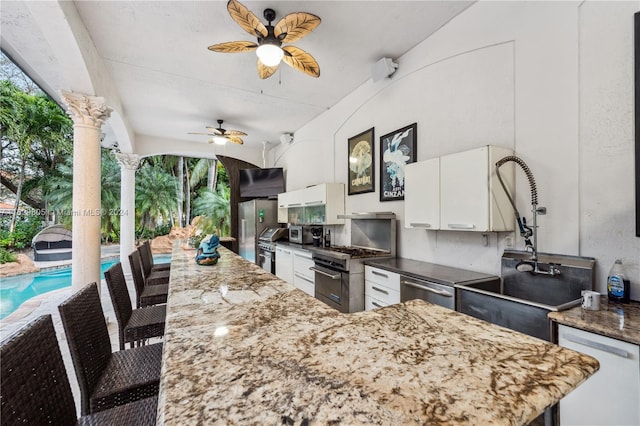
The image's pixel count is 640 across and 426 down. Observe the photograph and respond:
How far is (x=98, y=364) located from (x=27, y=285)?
682cm

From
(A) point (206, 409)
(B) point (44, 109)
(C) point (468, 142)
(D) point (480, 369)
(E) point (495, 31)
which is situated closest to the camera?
(A) point (206, 409)

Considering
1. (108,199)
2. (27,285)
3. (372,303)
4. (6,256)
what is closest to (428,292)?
(372,303)

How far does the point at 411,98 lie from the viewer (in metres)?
3.07

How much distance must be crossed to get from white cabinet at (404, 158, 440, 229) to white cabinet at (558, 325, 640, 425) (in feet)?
4.05

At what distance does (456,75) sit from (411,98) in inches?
21.1

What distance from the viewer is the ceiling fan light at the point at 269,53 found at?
2307 millimetres

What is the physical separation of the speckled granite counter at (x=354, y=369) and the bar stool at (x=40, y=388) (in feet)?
1.12

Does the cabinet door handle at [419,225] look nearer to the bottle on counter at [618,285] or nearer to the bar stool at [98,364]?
the bottle on counter at [618,285]

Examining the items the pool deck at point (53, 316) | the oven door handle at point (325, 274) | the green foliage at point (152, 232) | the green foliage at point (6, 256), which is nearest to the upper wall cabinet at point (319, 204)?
the oven door handle at point (325, 274)

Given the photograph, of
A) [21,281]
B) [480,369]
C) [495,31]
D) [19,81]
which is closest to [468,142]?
[495,31]

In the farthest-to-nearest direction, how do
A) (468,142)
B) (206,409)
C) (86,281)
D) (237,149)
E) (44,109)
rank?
(237,149) → (44,109) → (86,281) → (468,142) → (206,409)

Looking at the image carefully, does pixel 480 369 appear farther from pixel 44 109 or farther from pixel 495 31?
pixel 44 109

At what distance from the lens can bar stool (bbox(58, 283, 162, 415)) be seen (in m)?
1.07

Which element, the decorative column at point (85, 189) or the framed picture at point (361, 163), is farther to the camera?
the framed picture at point (361, 163)
